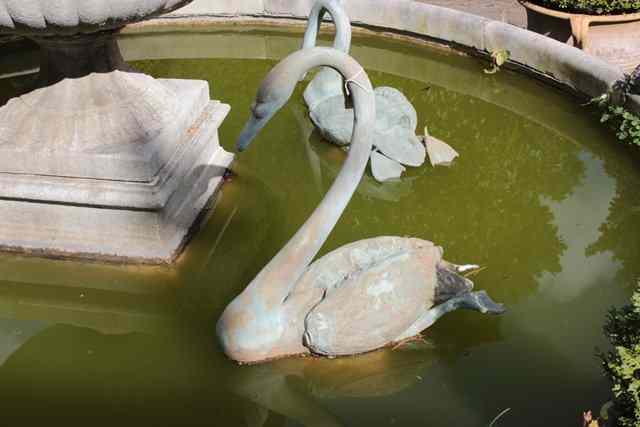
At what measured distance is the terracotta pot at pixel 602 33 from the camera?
5.96 metres

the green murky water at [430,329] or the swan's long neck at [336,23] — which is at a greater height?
the swan's long neck at [336,23]

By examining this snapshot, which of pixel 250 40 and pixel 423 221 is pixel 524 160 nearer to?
pixel 423 221

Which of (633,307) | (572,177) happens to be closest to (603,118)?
(572,177)

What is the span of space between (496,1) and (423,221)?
14.1 ft

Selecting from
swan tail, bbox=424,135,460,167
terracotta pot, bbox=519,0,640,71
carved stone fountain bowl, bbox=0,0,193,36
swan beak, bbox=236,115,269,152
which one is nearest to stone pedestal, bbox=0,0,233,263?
carved stone fountain bowl, bbox=0,0,193,36

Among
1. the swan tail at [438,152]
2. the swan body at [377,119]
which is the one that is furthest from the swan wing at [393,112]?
the swan tail at [438,152]

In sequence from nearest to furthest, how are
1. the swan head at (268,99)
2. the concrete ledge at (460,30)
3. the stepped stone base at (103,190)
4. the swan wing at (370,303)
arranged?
the swan head at (268,99) < the swan wing at (370,303) < the stepped stone base at (103,190) < the concrete ledge at (460,30)

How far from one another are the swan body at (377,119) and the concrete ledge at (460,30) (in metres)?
1.23

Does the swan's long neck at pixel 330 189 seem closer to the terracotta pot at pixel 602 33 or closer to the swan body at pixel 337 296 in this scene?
the swan body at pixel 337 296

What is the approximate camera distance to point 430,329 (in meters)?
3.53

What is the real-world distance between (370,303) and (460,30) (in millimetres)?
3433

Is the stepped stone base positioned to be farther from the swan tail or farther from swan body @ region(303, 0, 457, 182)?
the swan tail

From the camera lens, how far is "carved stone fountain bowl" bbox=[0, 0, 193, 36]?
128 inches

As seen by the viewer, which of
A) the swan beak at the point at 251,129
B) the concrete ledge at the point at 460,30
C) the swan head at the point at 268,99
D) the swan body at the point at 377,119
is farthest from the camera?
the concrete ledge at the point at 460,30
